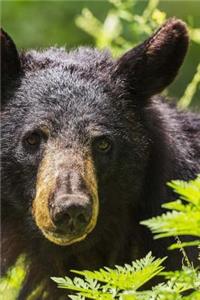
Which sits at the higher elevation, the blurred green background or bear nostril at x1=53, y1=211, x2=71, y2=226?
the blurred green background

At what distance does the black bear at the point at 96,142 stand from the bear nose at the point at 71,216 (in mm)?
322

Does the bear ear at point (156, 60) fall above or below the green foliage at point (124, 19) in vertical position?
below

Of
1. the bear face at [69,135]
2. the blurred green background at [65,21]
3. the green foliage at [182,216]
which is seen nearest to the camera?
the green foliage at [182,216]

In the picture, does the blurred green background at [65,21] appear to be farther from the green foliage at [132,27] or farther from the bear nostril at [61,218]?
the bear nostril at [61,218]

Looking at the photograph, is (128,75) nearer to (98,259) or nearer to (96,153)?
(96,153)

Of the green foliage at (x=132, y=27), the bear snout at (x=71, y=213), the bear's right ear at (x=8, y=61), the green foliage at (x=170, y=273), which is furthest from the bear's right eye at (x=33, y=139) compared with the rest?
the green foliage at (x=170, y=273)

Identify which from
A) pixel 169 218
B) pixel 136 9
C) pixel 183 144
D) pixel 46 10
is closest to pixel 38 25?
pixel 46 10

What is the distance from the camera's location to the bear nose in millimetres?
5855

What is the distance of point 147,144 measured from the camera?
680cm

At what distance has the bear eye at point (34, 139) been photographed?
261 inches

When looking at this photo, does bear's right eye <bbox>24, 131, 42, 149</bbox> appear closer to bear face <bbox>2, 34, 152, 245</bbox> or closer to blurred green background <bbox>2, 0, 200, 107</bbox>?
bear face <bbox>2, 34, 152, 245</bbox>

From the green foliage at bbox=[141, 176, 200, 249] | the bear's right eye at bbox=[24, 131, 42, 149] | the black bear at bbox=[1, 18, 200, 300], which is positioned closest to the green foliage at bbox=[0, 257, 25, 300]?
the black bear at bbox=[1, 18, 200, 300]

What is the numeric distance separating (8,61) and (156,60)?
34.4 inches

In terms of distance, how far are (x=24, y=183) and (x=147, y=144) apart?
748 mm
